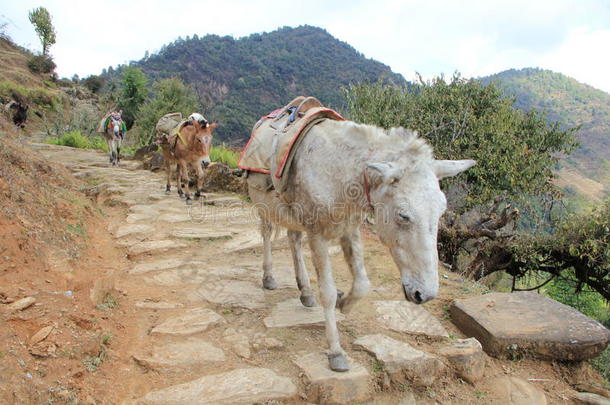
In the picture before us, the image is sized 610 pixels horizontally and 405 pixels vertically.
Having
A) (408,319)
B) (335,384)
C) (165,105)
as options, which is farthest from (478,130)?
(165,105)

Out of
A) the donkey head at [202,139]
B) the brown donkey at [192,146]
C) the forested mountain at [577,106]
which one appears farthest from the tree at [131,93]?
the forested mountain at [577,106]

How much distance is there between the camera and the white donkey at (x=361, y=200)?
2.17 m

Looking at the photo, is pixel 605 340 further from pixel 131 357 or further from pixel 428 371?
pixel 131 357

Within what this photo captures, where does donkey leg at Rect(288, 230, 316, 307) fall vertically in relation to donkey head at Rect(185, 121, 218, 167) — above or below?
below

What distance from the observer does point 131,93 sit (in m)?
33.8

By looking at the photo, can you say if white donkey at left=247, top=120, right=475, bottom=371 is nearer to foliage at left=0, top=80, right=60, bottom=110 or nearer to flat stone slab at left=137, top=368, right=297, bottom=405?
flat stone slab at left=137, top=368, right=297, bottom=405

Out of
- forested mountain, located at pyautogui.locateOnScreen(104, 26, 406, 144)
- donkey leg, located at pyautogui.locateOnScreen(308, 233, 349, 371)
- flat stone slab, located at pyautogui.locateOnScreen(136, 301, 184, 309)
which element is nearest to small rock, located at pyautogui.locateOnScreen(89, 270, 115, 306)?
flat stone slab, located at pyautogui.locateOnScreen(136, 301, 184, 309)

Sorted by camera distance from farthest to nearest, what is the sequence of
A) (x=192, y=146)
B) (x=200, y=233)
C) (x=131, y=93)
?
(x=131, y=93) → (x=192, y=146) → (x=200, y=233)

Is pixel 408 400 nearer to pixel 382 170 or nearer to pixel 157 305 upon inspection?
pixel 382 170

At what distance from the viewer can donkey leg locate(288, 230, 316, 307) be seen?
352 cm

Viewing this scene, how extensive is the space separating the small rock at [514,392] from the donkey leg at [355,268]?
1.20 metres

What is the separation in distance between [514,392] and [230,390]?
7.01ft

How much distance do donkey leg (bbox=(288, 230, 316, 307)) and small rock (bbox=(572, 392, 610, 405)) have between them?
222cm

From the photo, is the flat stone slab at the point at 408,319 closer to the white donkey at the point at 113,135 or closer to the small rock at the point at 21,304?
the small rock at the point at 21,304
